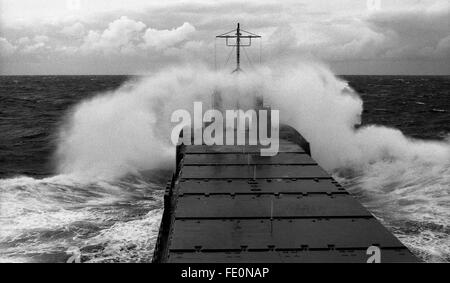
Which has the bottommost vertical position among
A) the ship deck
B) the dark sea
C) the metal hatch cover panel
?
the dark sea

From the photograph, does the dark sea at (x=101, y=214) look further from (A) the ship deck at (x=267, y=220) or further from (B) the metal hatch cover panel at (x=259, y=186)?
(A) the ship deck at (x=267, y=220)

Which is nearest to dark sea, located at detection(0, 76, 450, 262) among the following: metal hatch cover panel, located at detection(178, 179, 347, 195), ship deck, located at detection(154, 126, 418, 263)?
metal hatch cover panel, located at detection(178, 179, 347, 195)

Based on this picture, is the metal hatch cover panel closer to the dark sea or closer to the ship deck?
the ship deck

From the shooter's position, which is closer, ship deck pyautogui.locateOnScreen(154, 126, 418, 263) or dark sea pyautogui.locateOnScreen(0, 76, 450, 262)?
ship deck pyautogui.locateOnScreen(154, 126, 418, 263)

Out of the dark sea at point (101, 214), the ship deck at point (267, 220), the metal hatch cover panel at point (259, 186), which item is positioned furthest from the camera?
the dark sea at point (101, 214)

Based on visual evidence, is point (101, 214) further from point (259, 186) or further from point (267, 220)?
point (267, 220)

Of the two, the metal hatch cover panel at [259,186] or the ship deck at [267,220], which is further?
the metal hatch cover panel at [259,186]

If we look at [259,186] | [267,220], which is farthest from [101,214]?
[267,220]

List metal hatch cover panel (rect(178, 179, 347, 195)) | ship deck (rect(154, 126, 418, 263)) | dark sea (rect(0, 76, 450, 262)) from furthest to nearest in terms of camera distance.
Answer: dark sea (rect(0, 76, 450, 262)) → metal hatch cover panel (rect(178, 179, 347, 195)) → ship deck (rect(154, 126, 418, 263))

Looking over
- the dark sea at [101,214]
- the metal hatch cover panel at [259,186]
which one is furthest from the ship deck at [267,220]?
the dark sea at [101,214]

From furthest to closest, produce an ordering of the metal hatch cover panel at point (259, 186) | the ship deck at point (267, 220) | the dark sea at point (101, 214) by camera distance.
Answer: the dark sea at point (101, 214) < the metal hatch cover panel at point (259, 186) < the ship deck at point (267, 220)
